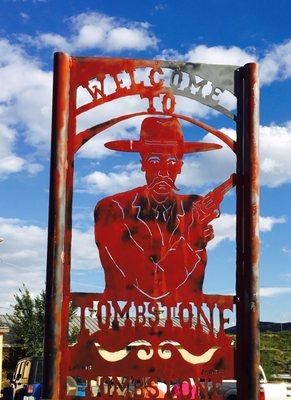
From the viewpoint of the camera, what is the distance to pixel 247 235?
523cm

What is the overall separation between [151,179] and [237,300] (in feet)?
3.83

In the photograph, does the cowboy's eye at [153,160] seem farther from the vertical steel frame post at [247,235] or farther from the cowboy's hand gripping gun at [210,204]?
the vertical steel frame post at [247,235]

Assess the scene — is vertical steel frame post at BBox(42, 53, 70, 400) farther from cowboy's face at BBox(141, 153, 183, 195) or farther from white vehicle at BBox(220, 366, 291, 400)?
white vehicle at BBox(220, 366, 291, 400)

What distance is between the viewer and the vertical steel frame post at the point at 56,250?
4984 millimetres

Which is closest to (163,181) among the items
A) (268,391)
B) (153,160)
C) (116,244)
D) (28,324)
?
(153,160)

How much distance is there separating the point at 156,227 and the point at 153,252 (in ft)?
0.66

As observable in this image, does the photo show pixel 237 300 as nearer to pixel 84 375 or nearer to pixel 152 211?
pixel 152 211

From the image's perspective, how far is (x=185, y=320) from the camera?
5262 millimetres

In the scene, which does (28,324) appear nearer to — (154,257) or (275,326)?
(275,326)

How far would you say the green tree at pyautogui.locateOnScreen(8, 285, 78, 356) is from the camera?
2886 cm

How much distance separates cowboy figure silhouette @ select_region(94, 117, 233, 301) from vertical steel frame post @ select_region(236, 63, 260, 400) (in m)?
0.24

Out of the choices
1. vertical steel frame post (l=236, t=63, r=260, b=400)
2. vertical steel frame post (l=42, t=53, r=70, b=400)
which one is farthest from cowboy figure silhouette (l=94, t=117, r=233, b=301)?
vertical steel frame post (l=42, t=53, r=70, b=400)

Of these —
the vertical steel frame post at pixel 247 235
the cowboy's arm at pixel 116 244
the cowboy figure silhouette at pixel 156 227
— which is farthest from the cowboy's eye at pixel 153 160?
the vertical steel frame post at pixel 247 235

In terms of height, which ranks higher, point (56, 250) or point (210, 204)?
point (210, 204)
